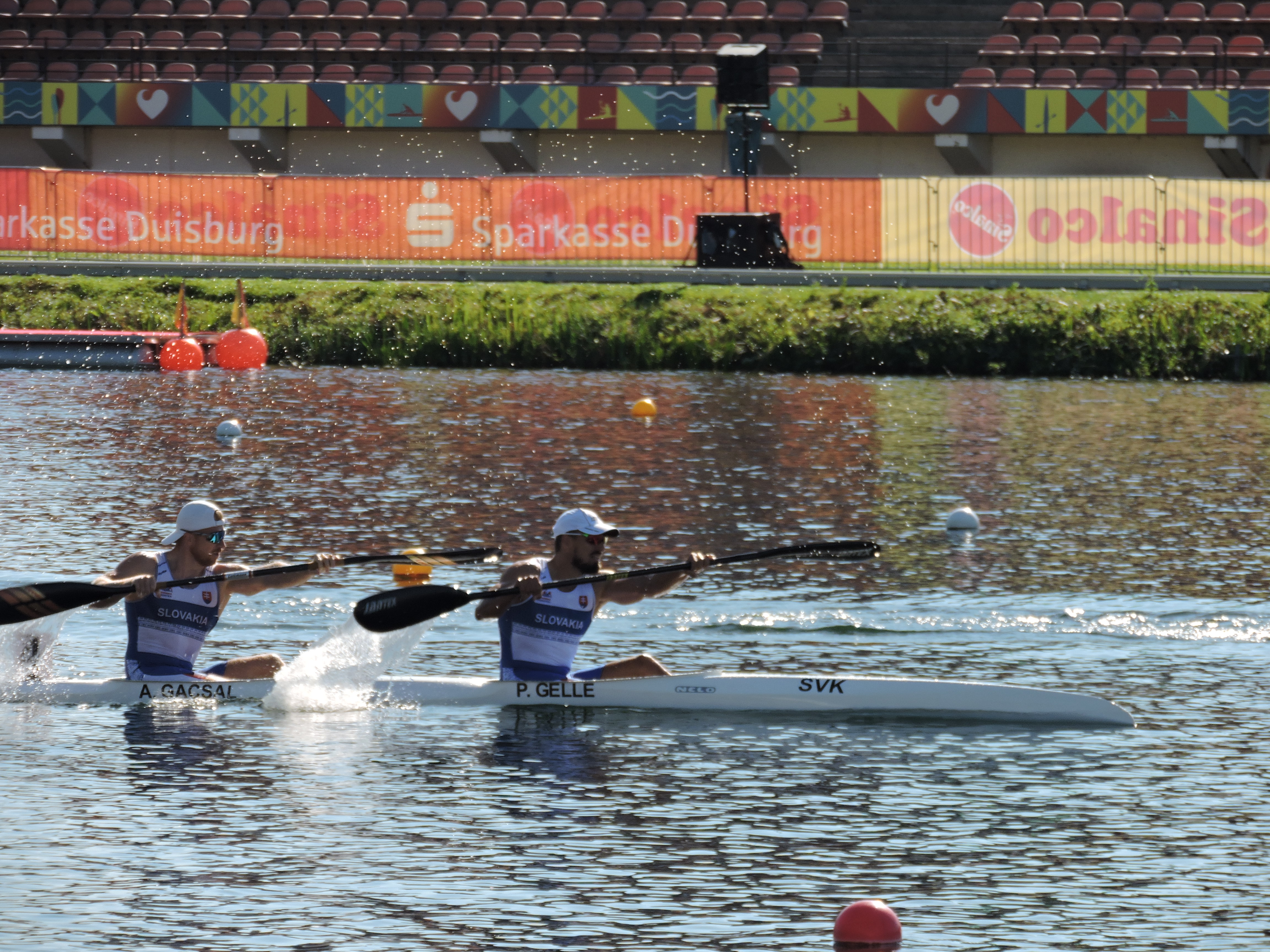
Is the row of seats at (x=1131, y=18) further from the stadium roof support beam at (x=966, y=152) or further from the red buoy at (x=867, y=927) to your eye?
the red buoy at (x=867, y=927)

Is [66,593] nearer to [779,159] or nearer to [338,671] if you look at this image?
[338,671]

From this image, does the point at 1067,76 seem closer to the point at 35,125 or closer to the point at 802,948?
the point at 35,125

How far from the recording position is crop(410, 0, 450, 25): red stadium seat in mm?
46438

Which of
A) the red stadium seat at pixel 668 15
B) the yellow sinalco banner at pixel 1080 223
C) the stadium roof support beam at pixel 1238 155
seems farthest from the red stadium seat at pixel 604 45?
the stadium roof support beam at pixel 1238 155

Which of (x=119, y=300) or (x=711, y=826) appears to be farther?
(x=119, y=300)

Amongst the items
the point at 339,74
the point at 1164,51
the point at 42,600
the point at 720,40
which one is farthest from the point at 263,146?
the point at 42,600

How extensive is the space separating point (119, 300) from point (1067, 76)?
20.4m

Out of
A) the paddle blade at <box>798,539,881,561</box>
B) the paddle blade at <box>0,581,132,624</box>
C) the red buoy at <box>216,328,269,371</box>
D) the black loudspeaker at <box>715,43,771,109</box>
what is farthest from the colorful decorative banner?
the paddle blade at <box>0,581,132,624</box>

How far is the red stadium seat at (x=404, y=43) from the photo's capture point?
46.0 meters

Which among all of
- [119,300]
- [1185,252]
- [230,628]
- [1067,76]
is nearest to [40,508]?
[230,628]

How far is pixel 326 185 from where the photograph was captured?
36.3 m

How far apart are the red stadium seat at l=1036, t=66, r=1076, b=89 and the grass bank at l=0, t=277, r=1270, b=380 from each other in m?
11.6

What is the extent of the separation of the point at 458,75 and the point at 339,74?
9.01 ft

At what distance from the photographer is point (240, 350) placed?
33.1 metres
